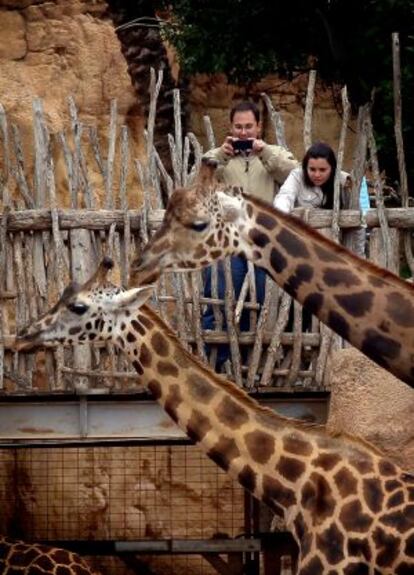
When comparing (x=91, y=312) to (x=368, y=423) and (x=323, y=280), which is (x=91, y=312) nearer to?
(x=323, y=280)

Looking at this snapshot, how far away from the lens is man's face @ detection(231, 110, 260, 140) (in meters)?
12.2

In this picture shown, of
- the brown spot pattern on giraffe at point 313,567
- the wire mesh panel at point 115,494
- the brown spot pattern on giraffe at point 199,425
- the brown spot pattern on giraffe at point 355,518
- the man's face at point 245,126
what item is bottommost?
the wire mesh panel at point 115,494

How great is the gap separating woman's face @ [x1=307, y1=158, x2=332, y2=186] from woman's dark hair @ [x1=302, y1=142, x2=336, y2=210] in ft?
0.06

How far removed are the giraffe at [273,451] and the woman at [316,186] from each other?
1.78 meters

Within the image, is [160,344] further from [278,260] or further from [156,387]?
[278,260]

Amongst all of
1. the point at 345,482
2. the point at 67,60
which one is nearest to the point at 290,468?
the point at 345,482

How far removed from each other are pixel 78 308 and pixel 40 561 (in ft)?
11.0

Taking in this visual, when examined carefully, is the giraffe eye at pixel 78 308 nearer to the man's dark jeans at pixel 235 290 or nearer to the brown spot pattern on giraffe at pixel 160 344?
the brown spot pattern on giraffe at pixel 160 344

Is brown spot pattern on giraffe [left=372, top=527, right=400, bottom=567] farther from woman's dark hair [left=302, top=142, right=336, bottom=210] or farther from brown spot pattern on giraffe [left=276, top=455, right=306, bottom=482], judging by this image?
woman's dark hair [left=302, top=142, right=336, bottom=210]

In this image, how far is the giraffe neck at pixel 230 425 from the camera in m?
9.77

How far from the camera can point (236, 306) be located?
12.2m

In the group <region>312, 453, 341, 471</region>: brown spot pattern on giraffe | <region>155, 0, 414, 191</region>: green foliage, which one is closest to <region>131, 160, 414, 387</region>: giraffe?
<region>312, 453, 341, 471</region>: brown spot pattern on giraffe

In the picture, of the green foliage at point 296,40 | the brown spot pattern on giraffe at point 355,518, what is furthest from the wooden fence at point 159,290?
the green foliage at point 296,40

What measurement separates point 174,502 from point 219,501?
0.34 metres
